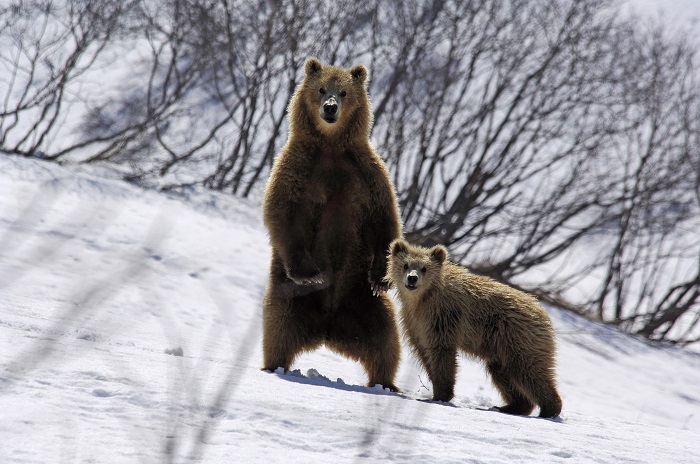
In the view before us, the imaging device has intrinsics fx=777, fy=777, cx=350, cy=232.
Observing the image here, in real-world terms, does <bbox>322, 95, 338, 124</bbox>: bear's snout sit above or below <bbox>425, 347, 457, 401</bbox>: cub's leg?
above

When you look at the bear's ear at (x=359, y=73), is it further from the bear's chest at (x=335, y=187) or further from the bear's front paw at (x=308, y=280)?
the bear's front paw at (x=308, y=280)

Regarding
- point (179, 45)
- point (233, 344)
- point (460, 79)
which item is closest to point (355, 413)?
point (233, 344)

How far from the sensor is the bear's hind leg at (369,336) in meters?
4.75

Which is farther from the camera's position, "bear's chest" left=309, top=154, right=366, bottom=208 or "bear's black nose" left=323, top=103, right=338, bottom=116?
"bear's chest" left=309, top=154, right=366, bottom=208

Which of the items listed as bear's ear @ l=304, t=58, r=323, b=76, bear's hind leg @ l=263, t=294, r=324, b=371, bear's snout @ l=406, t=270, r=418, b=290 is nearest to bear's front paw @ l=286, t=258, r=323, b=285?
bear's hind leg @ l=263, t=294, r=324, b=371

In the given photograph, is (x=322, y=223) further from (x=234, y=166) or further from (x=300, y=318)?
(x=234, y=166)

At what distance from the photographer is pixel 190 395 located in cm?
310

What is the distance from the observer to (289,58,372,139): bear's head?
4906mm

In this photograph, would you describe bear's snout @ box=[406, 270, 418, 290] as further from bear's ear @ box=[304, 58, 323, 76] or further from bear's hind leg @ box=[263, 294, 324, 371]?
bear's ear @ box=[304, 58, 323, 76]

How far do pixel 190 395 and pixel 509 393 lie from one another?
8.53ft

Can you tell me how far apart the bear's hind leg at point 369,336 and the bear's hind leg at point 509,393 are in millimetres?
718

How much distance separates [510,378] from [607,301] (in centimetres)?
1553

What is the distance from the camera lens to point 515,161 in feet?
55.4

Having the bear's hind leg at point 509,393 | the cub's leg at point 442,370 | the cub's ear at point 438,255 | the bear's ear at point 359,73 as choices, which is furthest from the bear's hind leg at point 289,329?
the bear's ear at point 359,73
